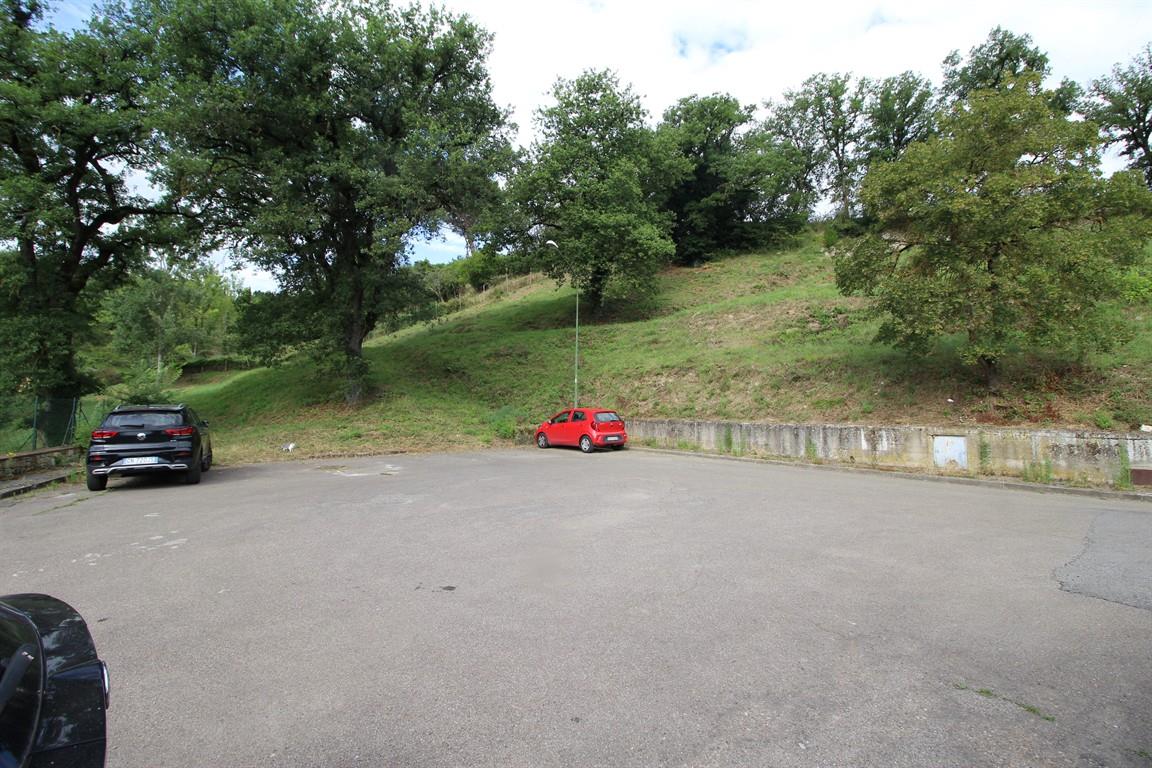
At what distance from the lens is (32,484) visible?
39.8 ft

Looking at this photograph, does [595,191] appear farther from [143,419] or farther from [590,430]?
[143,419]

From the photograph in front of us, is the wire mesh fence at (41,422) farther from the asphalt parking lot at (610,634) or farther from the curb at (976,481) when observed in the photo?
the curb at (976,481)

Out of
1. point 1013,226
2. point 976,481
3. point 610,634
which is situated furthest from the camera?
point 1013,226

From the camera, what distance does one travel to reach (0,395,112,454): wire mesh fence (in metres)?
14.7

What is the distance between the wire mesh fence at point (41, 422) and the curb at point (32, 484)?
1.54m

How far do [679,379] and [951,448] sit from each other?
38.2ft

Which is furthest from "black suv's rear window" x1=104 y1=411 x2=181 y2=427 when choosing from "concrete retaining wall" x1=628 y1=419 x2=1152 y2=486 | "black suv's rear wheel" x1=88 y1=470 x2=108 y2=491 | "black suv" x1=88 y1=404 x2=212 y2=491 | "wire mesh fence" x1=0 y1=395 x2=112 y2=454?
"concrete retaining wall" x1=628 y1=419 x2=1152 y2=486

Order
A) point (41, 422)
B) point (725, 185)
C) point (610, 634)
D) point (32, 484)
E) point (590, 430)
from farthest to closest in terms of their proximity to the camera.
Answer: point (725, 185) < point (590, 430) < point (41, 422) < point (32, 484) < point (610, 634)

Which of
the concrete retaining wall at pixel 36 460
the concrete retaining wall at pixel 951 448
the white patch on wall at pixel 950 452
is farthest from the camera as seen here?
the white patch on wall at pixel 950 452

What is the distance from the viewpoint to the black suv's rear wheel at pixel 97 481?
11734 millimetres

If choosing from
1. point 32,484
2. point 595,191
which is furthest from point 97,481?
point 595,191

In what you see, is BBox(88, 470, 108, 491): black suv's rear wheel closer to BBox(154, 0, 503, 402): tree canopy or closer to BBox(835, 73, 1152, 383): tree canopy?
BBox(154, 0, 503, 402): tree canopy

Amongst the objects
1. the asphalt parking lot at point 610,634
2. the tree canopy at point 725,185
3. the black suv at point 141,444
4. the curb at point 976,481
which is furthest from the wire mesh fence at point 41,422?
the tree canopy at point 725,185

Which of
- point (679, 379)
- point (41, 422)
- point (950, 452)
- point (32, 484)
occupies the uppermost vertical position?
point (679, 379)
